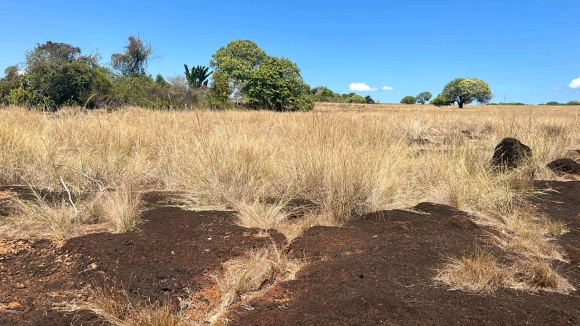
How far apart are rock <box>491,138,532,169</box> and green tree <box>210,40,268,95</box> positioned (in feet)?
98.8

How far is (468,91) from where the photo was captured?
218 feet

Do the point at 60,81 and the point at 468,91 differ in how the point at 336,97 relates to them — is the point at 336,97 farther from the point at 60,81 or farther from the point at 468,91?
the point at 60,81

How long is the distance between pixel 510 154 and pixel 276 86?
20.7m

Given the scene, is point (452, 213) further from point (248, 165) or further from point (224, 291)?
point (224, 291)

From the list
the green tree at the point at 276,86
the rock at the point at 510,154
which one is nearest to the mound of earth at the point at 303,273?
the rock at the point at 510,154

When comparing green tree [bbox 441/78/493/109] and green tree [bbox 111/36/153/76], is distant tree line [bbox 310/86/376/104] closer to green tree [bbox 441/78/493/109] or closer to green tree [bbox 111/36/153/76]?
green tree [bbox 441/78/493/109]

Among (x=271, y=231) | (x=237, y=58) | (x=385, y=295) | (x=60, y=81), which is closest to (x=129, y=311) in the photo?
(x=385, y=295)

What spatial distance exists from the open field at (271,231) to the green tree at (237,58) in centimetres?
2968

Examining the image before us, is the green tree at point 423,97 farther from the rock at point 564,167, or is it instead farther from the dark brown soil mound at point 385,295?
the dark brown soil mound at point 385,295

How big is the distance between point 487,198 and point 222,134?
12.2 feet

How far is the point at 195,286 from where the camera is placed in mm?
2439

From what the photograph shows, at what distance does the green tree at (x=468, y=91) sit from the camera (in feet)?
219

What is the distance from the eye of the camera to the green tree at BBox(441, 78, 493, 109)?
2625 inches

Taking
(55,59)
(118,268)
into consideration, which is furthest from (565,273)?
(55,59)
